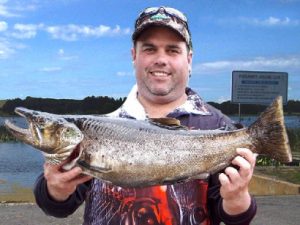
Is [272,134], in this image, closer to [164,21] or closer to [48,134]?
[164,21]

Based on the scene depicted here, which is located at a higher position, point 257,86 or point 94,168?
point 257,86

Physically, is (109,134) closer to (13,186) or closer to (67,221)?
(67,221)

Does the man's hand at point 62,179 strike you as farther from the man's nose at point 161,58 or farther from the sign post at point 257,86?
the sign post at point 257,86

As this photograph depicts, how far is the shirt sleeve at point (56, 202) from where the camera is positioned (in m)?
3.94

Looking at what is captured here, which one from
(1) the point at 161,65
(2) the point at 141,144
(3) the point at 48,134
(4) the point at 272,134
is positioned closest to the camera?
(3) the point at 48,134

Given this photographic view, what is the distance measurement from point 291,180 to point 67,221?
802cm

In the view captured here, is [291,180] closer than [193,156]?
No

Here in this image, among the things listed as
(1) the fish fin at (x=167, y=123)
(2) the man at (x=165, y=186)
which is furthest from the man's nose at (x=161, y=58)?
(1) the fish fin at (x=167, y=123)

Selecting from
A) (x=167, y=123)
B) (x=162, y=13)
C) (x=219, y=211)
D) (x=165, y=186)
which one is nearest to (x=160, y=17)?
(x=162, y=13)

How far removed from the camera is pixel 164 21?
13.3 feet

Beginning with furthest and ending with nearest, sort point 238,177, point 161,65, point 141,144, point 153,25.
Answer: point 153,25 < point 161,65 < point 238,177 < point 141,144

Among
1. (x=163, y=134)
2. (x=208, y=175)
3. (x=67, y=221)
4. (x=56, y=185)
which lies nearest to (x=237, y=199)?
(x=208, y=175)

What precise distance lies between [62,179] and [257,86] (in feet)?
66.1

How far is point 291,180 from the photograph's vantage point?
53.0 ft
